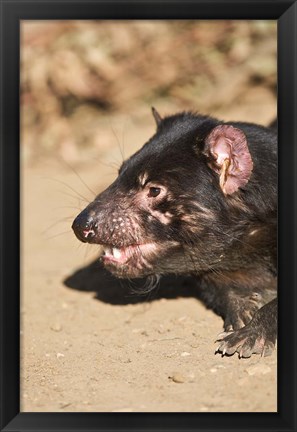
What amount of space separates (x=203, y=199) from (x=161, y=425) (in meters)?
1.35

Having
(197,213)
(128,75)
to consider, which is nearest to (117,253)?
(197,213)

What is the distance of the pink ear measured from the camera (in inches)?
165

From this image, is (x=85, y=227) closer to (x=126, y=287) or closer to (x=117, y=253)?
(x=117, y=253)

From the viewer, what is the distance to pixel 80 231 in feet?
14.1

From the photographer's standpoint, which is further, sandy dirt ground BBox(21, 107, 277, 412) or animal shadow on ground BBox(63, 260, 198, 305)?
animal shadow on ground BBox(63, 260, 198, 305)

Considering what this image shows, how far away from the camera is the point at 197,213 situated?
4.20m

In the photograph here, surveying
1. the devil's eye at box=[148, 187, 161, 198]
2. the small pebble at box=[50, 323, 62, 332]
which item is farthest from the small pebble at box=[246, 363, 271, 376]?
the small pebble at box=[50, 323, 62, 332]

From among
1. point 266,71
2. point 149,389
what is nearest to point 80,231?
point 149,389

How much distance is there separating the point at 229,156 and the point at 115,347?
1367 mm

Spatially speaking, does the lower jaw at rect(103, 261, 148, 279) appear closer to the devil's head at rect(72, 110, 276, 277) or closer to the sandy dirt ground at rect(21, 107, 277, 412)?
the devil's head at rect(72, 110, 276, 277)

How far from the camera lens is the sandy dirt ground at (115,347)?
3.67 m

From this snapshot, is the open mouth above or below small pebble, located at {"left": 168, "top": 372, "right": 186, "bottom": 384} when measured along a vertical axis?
above
